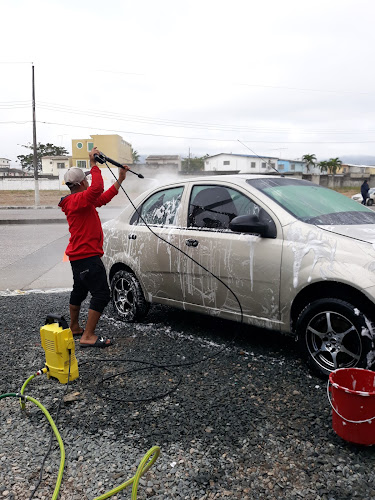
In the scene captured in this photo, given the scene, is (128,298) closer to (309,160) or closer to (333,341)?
(333,341)

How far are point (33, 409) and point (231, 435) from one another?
148 centimetres

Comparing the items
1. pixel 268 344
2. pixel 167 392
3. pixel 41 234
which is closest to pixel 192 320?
pixel 268 344

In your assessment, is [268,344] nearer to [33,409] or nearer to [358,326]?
[358,326]

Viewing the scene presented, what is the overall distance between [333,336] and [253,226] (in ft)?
3.50

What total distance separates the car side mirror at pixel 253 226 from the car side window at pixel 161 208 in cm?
106

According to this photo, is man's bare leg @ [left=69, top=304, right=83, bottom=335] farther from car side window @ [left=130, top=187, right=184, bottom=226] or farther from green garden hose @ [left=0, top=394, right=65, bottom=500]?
green garden hose @ [left=0, top=394, right=65, bottom=500]

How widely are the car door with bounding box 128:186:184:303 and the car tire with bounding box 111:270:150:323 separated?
0.12 meters

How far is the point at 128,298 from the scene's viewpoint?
5.16m

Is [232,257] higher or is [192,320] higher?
[232,257]

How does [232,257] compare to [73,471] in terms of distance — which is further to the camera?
[232,257]

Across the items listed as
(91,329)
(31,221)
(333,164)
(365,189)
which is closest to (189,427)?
(91,329)

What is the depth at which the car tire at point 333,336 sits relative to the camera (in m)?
3.19

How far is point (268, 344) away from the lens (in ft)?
14.3

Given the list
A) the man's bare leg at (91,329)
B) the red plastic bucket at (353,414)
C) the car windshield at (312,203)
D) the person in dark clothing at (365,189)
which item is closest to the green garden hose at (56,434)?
the man's bare leg at (91,329)
